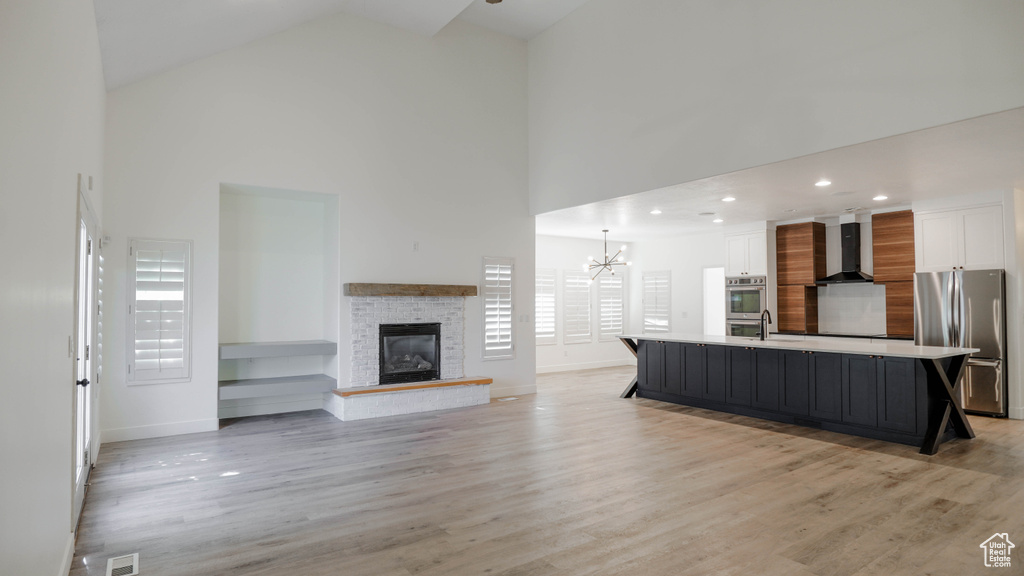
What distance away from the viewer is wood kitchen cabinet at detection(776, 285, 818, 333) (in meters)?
8.81

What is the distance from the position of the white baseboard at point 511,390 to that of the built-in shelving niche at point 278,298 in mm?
Answer: 2320

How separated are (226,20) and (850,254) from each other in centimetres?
850

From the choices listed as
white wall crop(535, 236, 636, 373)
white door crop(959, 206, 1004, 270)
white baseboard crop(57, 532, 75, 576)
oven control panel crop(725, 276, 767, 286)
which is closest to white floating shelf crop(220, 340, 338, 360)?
white baseboard crop(57, 532, 75, 576)

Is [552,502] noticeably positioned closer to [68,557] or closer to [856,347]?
[68,557]

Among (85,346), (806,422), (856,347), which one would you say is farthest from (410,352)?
(856,347)

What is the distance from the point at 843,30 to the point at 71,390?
6.07 metres

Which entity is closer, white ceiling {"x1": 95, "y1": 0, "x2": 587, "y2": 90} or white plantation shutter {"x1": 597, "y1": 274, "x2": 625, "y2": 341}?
white ceiling {"x1": 95, "y1": 0, "x2": 587, "y2": 90}

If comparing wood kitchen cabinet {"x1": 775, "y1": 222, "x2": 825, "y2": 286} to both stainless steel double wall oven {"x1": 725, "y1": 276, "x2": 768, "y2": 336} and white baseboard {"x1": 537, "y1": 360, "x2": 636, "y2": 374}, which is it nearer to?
stainless steel double wall oven {"x1": 725, "y1": 276, "x2": 768, "y2": 336}

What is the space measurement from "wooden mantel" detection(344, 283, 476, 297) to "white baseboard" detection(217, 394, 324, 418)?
61.3 inches

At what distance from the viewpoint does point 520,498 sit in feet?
12.9

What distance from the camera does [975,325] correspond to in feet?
21.9

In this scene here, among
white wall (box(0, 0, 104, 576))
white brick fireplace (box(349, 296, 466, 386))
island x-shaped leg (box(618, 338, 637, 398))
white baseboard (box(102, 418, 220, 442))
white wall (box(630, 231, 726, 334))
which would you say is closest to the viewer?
white wall (box(0, 0, 104, 576))

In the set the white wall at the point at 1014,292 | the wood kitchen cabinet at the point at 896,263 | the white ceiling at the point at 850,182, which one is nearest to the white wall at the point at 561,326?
the white ceiling at the point at 850,182

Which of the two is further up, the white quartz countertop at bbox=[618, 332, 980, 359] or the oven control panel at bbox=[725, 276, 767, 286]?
the oven control panel at bbox=[725, 276, 767, 286]
